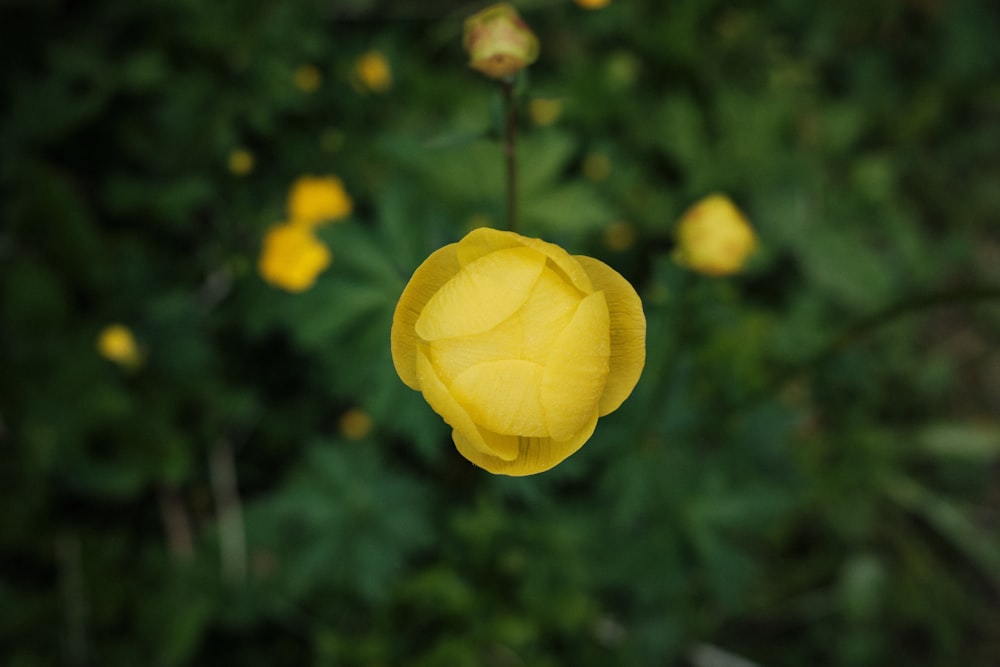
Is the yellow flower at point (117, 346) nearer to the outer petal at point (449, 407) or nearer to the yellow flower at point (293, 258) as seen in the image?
the yellow flower at point (293, 258)

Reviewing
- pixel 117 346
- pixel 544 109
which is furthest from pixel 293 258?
pixel 544 109

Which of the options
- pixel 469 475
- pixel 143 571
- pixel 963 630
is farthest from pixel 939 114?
pixel 143 571

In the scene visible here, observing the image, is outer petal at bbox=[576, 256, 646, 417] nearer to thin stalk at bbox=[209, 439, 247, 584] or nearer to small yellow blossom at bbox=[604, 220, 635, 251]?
small yellow blossom at bbox=[604, 220, 635, 251]

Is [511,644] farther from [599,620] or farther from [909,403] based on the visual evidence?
[909,403]

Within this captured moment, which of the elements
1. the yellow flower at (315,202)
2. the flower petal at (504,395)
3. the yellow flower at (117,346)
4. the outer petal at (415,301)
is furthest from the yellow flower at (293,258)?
the flower petal at (504,395)

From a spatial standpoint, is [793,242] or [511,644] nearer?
[511,644]

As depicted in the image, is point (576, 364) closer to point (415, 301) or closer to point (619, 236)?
point (415, 301)

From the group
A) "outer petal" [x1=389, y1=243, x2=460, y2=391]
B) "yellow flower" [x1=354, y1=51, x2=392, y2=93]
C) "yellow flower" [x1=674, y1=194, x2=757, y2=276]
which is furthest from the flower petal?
"yellow flower" [x1=354, y1=51, x2=392, y2=93]
